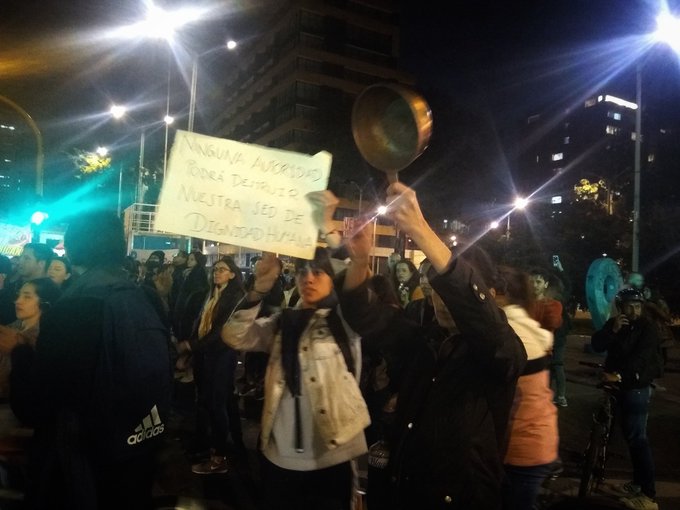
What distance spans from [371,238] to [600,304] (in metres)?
6.38

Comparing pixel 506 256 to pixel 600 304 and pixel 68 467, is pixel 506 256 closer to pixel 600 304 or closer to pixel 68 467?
pixel 68 467

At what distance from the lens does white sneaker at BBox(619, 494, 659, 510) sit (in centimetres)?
491

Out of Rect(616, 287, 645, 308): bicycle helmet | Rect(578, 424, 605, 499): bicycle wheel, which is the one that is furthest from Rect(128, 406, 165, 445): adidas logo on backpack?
Rect(616, 287, 645, 308): bicycle helmet

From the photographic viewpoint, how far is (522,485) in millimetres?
2807

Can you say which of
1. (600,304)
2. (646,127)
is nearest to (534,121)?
(646,127)

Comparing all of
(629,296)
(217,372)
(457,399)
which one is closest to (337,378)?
(457,399)

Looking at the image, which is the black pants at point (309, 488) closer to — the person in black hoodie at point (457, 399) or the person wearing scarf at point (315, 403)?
the person wearing scarf at point (315, 403)

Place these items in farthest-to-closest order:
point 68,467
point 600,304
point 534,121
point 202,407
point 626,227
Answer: point 534,121, point 626,227, point 600,304, point 202,407, point 68,467

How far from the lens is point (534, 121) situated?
389ft

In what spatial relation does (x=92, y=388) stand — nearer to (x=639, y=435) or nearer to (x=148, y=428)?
(x=148, y=428)

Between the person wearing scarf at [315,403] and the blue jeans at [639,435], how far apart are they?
3.27m

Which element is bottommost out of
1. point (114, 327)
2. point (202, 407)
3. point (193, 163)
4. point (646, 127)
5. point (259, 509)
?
point (259, 509)

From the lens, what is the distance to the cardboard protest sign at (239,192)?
279cm

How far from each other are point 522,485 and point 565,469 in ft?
11.7
